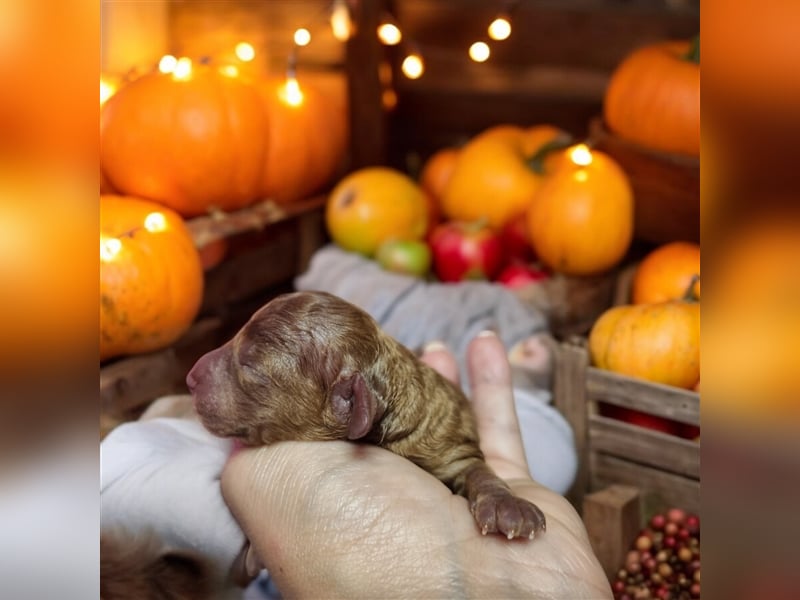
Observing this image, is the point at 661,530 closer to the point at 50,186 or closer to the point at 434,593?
the point at 434,593

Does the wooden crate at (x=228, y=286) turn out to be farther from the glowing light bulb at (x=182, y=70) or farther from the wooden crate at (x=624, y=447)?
the wooden crate at (x=624, y=447)

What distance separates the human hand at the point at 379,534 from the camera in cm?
115

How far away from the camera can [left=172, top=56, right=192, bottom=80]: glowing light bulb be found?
A: 7.44ft

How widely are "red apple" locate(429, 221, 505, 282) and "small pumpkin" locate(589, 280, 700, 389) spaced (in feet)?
1.82

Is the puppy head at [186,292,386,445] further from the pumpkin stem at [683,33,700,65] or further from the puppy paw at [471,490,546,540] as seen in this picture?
the pumpkin stem at [683,33,700,65]

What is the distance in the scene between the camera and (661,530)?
1.80 meters

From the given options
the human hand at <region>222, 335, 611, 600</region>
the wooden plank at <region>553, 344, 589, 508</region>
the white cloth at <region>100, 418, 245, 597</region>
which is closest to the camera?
the human hand at <region>222, 335, 611, 600</region>

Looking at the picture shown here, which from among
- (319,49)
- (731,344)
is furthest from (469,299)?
(731,344)

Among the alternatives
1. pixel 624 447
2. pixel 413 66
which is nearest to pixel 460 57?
pixel 413 66

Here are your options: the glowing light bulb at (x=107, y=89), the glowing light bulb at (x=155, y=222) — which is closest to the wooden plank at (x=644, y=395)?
the glowing light bulb at (x=155, y=222)

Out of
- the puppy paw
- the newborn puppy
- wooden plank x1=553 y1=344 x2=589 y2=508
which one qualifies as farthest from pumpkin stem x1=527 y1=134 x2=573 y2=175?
the puppy paw

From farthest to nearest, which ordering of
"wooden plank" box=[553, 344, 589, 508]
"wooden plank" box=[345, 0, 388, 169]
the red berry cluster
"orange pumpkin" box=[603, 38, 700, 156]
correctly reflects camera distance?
"wooden plank" box=[345, 0, 388, 169]
"orange pumpkin" box=[603, 38, 700, 156]
"wooden plank" box=[553, 344, 589, 508]
the red berry cluster

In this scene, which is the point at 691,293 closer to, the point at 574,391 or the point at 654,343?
the point at 654,343

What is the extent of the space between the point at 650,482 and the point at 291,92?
4.25ft
